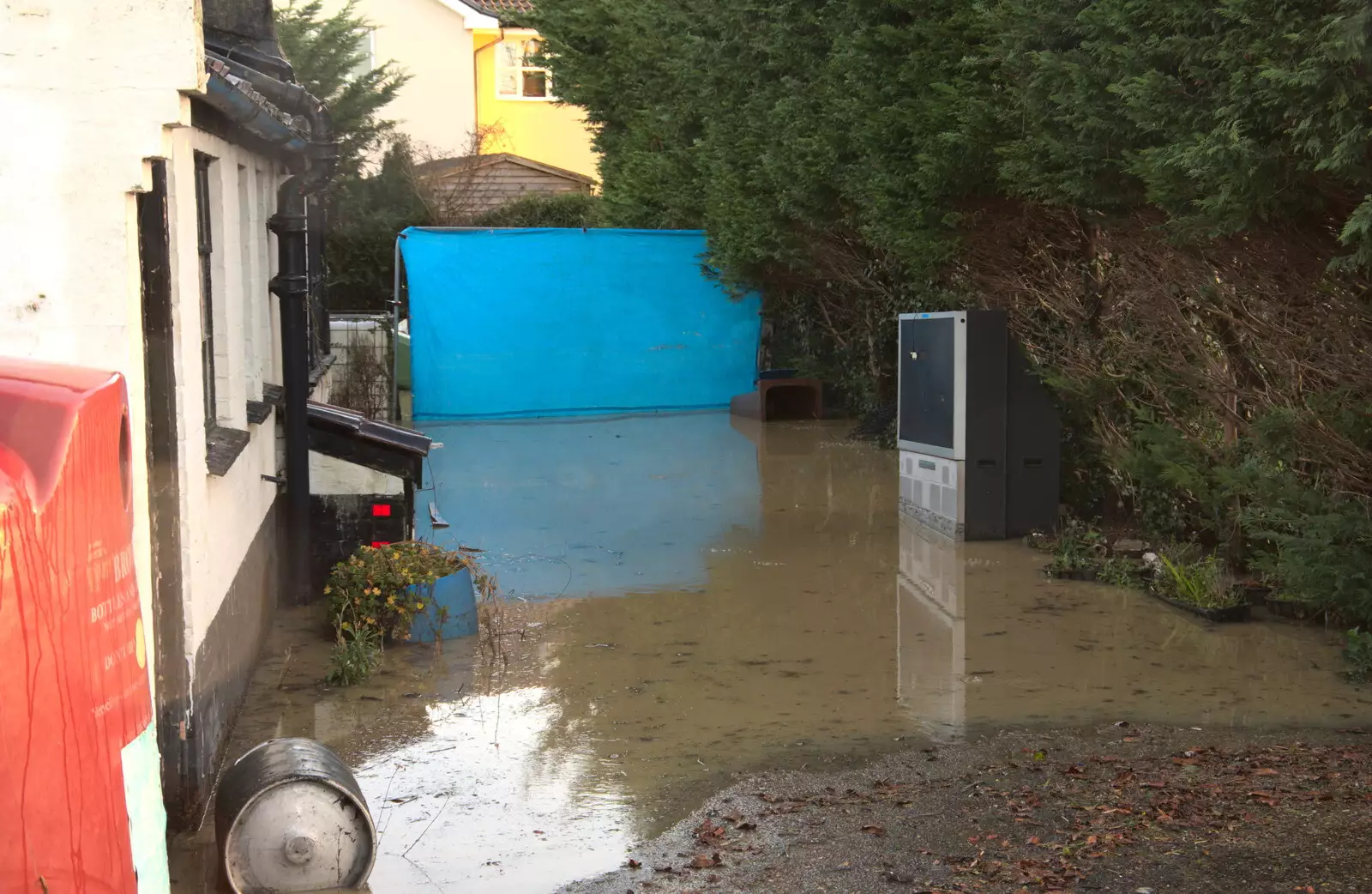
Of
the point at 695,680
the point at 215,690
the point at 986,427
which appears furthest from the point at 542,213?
the point at 215,690

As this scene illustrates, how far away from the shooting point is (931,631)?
28.8 ft

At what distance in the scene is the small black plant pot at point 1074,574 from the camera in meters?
10.0

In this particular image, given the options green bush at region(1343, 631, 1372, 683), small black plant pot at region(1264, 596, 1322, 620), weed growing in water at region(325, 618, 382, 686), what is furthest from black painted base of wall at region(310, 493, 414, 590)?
green bush at region(1343, 631, 1372, 683)

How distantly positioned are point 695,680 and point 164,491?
324cm

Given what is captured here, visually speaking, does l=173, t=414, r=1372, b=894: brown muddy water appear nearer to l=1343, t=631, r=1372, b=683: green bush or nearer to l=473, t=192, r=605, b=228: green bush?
l=1343, t=631, r=1372, b=683: green bush

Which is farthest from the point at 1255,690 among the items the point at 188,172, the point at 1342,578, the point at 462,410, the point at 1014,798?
the point at 462,410

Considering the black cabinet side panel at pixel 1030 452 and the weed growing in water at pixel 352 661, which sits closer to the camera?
the weed growing in water at pixel 352 661

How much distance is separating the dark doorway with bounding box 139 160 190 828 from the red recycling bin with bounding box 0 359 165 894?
2.25 meters

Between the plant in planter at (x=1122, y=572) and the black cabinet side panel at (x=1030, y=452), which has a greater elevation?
the black cabinet side panel at (x=1030, y=452)

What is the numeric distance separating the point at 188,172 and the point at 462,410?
14.4 meters

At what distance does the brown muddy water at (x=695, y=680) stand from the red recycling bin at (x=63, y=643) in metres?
2.29

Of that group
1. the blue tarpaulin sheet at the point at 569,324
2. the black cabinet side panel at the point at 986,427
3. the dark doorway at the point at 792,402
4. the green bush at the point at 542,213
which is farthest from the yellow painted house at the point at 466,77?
the black cabinet side panel at the point at 986,427

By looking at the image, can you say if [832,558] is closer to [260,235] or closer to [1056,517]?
[1056,517]

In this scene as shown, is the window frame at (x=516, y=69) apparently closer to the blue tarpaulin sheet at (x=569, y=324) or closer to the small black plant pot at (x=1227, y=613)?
the blue tarpaulin sheet at (x=569, y=324)
